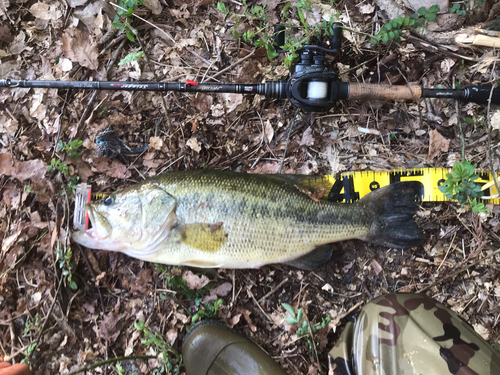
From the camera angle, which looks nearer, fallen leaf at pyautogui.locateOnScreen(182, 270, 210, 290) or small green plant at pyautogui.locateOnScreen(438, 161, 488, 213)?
small green plant at pyautogui.locateOnScreen(438, 161, 488, 213)

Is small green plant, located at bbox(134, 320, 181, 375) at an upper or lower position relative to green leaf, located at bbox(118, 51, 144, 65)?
lower

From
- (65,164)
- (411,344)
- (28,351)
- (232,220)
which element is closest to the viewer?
(411,344)

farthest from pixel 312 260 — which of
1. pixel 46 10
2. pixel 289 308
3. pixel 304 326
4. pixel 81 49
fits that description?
pixel 46 10

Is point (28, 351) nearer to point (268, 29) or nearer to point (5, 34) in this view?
point (5, 34)

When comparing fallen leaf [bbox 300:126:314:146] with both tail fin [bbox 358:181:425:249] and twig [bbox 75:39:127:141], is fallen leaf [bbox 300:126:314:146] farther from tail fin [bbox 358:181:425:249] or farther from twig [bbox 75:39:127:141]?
twig [bbox 75:39:127:141]

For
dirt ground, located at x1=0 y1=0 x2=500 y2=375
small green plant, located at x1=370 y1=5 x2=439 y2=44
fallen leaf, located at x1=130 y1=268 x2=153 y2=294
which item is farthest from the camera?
fallen leaf, located at x1=130 y1=268 x2=153 y2=294

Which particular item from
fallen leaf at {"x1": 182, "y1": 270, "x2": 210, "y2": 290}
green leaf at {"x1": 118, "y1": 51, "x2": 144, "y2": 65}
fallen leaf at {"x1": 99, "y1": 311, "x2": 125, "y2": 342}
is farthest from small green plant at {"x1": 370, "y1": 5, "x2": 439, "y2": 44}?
fallen leaf at {"x1": 99, "y1": 311, "x2": 125, "y2": 342}

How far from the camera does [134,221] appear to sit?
277 centimetres

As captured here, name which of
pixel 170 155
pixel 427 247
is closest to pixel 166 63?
pixel 170 155

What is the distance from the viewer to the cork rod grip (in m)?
2.84

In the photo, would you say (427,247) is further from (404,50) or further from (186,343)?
(186,343)

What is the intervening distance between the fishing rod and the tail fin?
2.65 feet

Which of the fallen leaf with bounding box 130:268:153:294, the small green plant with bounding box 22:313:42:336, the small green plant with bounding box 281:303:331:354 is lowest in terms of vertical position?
the small green plant with bounding box 22:313:42:336

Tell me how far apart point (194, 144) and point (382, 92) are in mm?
1772
